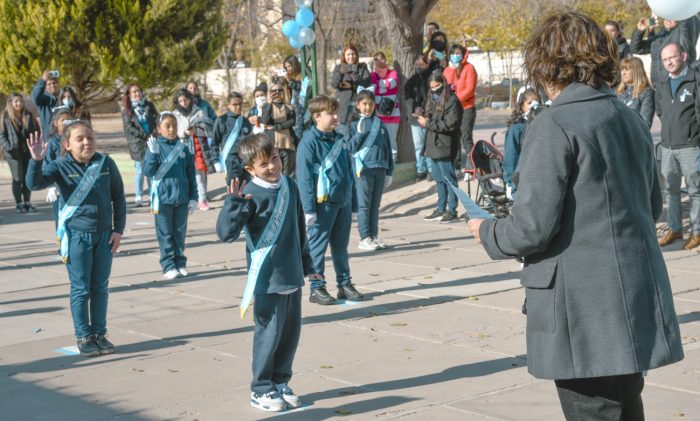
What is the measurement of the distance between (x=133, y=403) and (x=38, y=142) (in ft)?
8.62

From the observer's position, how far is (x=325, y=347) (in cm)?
702

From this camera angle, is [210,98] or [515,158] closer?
[515,158]

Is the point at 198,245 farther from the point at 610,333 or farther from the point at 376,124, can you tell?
the point at 610,333

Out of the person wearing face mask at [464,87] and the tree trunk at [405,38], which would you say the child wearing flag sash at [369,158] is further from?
the tree trunk at [405,38]

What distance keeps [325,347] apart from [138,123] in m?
9.63

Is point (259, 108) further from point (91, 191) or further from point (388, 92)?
point (91, 191)

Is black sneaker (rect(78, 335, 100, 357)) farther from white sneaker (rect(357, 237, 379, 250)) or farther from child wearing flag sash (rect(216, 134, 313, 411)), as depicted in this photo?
white sneaker (rect(357, 237, 379, 250))

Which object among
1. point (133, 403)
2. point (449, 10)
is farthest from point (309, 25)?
point (449, 10)

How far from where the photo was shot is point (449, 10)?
40062mm

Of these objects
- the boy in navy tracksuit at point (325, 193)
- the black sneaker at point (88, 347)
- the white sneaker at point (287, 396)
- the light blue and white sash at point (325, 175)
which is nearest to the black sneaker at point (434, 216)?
the boy in navy tracksuit at point (325, 193)

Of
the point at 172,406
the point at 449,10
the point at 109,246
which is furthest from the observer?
the point at 449,10

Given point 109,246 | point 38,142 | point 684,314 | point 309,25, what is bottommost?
point 684,314

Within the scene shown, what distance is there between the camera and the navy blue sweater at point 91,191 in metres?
6.98

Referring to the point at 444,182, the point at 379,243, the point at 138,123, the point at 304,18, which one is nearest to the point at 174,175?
the point at 379,243
